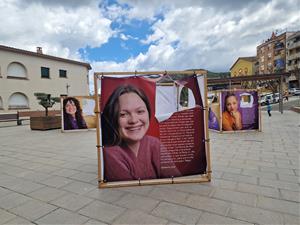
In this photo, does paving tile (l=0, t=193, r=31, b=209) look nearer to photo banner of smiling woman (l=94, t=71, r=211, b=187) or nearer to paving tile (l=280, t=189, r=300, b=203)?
photo banner of smiling woman (l=94, t=71, r=211, b=187)

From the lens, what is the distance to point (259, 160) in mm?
4672

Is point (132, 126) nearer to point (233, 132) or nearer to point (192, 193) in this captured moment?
point (192, 193)

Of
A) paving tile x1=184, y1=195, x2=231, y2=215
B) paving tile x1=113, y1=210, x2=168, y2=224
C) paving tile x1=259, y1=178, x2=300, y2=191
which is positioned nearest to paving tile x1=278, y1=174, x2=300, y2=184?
paving tile x1=259, y1=178, x2=300, y2=191

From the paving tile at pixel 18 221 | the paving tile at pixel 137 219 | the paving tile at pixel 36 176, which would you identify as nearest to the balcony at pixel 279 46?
the paving tile at pixel 36 176

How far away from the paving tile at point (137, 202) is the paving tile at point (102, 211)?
0.39ft

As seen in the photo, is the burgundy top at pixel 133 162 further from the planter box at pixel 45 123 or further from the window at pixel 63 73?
the window at pixel 63 73

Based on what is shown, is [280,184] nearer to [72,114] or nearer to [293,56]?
[72,114]

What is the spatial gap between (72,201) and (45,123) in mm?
9561

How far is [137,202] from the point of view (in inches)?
112

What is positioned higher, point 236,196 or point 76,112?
point 76,112

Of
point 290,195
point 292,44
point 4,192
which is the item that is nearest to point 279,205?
point 290,195

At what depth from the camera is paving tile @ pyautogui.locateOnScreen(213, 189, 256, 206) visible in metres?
2.78

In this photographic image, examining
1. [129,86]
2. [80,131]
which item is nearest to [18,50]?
[80,131]

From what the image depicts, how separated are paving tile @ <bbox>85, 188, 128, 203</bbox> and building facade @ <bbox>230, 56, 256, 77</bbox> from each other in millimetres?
74293
